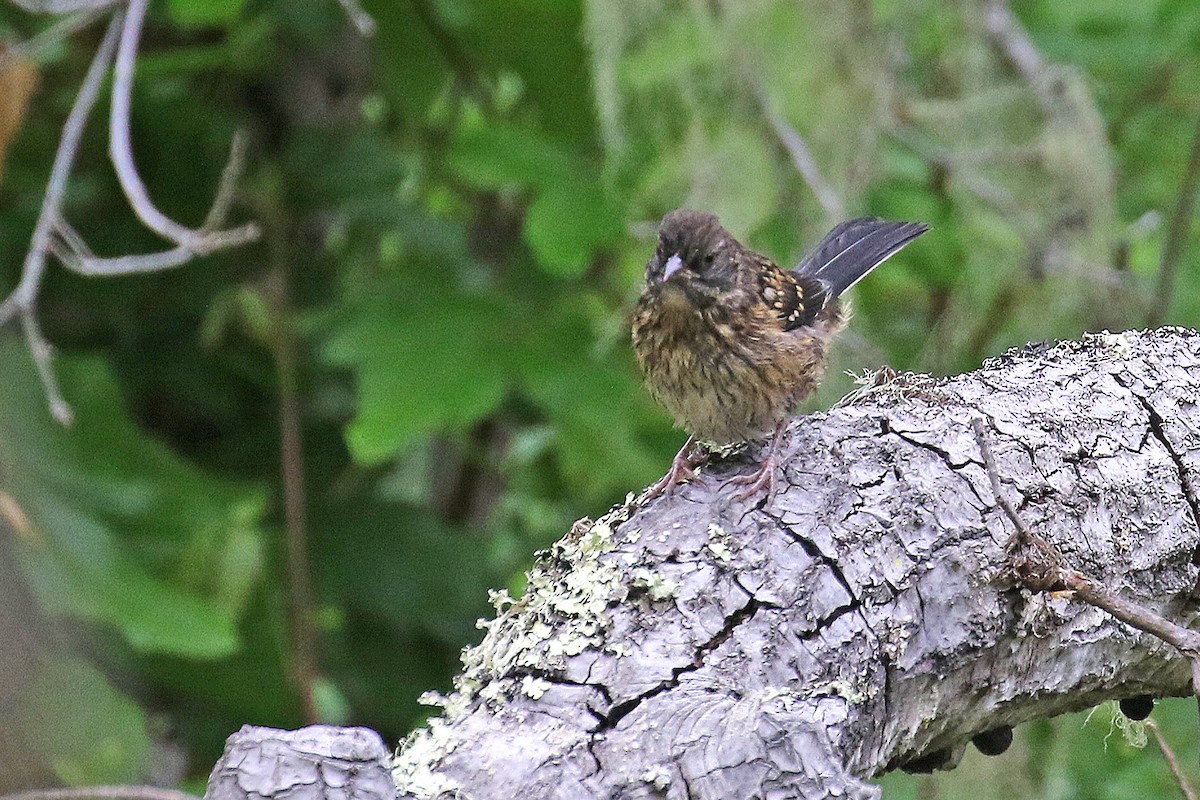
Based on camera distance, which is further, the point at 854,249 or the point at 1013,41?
the point at 1013,41

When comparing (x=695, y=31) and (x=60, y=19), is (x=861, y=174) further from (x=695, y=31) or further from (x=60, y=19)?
(x=60, y=19)

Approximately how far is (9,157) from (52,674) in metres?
1.88

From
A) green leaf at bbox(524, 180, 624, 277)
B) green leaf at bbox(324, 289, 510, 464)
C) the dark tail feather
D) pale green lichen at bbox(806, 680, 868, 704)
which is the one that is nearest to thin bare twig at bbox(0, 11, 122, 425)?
green leaf at bbox(324, 289, 510, 464)

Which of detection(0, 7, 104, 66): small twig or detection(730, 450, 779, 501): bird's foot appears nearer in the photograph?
detection(730, 450, 779, 501): bird's foot

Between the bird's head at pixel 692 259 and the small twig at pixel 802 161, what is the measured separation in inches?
48.0

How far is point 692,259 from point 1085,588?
4.52 feet

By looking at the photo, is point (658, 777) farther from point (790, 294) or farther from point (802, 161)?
point (802, 161)

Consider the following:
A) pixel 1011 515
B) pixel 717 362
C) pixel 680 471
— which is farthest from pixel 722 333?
pixel 1011 515

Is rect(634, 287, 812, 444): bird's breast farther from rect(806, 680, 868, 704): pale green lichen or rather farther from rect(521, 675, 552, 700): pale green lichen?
rect(521, 675, 552, 700): pale green lichen

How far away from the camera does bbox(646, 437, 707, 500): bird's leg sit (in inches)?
79.9

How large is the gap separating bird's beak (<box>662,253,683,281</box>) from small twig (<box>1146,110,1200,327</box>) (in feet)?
7.02

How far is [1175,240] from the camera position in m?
4.45

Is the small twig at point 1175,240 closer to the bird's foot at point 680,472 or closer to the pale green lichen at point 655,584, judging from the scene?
the bird's foot at point 680,472

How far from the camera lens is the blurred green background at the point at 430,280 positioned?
11.9 feet
